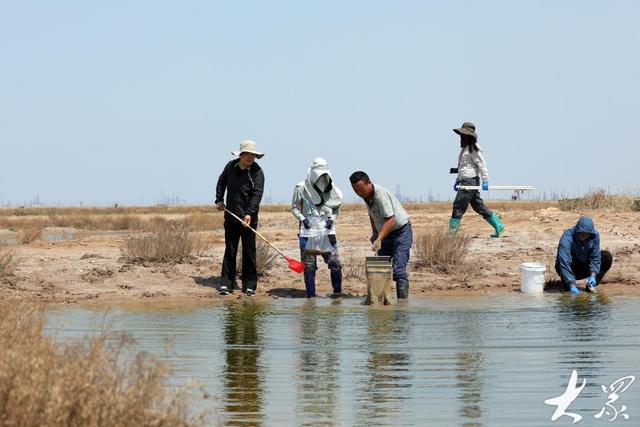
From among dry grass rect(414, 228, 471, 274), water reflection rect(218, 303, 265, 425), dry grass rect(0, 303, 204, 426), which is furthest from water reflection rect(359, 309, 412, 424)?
dry grass rect(414, 228, 471, 274)

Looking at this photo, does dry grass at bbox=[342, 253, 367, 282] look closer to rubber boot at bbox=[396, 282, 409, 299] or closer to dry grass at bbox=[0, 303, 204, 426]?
rubber boot at bbox=[396, 282, 409, 299]

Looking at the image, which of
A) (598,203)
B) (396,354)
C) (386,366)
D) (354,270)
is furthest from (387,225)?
(598,203)

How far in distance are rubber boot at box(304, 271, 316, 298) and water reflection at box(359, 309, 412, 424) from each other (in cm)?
164

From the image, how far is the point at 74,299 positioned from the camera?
51.3 ft

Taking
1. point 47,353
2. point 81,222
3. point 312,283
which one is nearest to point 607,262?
point 312,283

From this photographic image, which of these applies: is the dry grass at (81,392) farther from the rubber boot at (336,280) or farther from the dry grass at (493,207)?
the dry grass at (493,207)

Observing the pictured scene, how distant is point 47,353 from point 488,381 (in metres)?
4.04

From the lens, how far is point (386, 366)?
32.6 ft

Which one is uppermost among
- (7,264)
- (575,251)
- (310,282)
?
(575,251)

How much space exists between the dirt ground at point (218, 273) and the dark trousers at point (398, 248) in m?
1.60

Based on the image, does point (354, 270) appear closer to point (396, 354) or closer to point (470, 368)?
point (396, 354)

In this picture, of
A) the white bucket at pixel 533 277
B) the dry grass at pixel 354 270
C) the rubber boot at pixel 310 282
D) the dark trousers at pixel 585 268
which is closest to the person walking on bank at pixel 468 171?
the dry grass at pixel 354 270

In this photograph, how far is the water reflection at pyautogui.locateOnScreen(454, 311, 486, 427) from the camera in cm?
803

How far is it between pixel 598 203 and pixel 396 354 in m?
17.0
